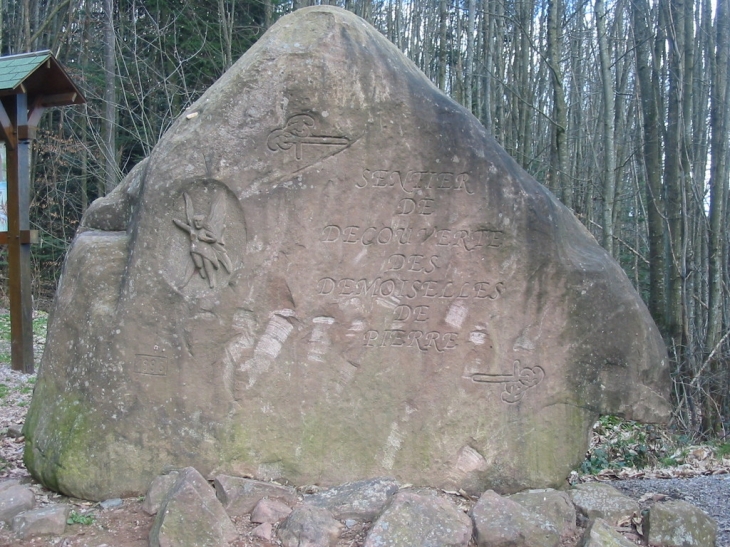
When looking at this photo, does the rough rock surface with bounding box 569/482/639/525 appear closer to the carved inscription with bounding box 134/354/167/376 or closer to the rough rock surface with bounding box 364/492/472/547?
the rough rock surface with bounding box 364/492/472/547

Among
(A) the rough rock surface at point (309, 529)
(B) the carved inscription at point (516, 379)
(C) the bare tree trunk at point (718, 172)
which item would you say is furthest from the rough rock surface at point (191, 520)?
(C) the bare tree trunk at point (718, 172)

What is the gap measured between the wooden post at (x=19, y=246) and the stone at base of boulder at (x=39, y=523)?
12.9ft

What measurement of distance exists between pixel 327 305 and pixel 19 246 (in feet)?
14.6

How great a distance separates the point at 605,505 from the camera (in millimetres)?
3898

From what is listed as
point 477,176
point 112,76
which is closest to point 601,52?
point 477,176

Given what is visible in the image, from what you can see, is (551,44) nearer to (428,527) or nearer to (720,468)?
(720,468)

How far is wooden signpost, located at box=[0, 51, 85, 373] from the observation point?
6.97 m

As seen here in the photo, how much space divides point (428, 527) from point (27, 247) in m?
5.54

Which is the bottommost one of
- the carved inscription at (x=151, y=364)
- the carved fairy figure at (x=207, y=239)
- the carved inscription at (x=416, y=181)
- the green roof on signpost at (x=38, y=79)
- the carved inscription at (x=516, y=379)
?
the carved inscription at (x=516, y=379)

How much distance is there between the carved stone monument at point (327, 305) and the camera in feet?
13.1

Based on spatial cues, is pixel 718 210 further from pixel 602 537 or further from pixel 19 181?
pixel 19 181

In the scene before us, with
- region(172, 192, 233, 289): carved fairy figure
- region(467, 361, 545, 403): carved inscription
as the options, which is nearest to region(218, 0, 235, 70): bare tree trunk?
region(172, 192, 233, 289): carved fairy figure

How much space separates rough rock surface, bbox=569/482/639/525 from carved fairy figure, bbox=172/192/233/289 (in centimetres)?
245

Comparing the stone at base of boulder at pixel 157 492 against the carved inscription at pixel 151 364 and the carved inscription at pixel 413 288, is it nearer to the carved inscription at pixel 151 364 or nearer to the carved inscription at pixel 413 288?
the carved inscription at pixel 151 364
